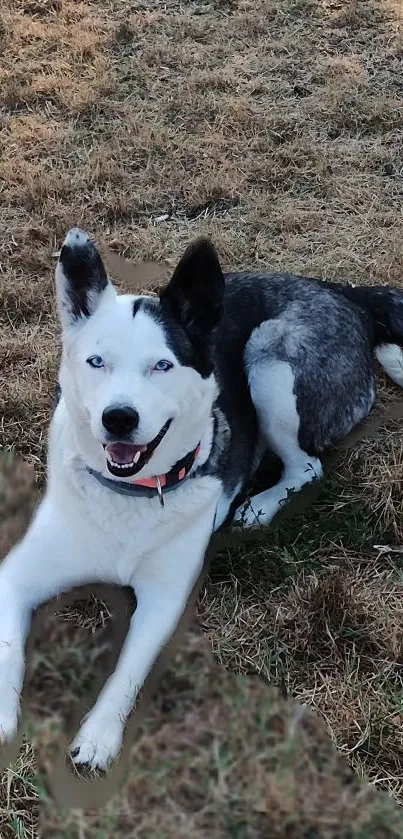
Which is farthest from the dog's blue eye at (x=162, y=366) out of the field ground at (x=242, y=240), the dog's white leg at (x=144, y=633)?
the field ground at (x=242, y=240)

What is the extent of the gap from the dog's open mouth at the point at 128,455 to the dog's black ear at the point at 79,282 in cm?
44

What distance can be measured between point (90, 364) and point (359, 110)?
432 cm

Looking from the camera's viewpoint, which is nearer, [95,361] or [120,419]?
[120,419]

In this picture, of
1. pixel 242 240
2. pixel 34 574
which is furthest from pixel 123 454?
pixel 242 240

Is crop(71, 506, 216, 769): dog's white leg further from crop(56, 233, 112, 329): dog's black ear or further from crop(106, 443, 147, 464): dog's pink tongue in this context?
crop(56, 233, 112, 329): dog's black ear

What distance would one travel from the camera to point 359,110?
6.05m

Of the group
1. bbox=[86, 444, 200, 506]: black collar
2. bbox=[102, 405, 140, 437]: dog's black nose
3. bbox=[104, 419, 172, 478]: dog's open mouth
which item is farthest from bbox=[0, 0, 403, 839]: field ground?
bbox=[102, 405, 140, 437]: dog's black nose

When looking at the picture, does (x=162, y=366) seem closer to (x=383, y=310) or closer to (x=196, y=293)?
(x=196, y=293)

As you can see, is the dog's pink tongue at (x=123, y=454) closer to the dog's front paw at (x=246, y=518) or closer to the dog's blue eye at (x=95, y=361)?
the dog's blue eye at (x=95, y=361)

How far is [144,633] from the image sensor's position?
2678 millimetres

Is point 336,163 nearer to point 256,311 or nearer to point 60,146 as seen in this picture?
point 60,146

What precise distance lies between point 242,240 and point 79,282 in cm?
240

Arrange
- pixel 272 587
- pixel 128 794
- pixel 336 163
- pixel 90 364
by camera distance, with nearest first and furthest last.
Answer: pixel 128 794, pixel 90 364, pixel 272 587, pixel 336 163

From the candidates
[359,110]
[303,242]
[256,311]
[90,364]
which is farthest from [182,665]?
[359,110]
